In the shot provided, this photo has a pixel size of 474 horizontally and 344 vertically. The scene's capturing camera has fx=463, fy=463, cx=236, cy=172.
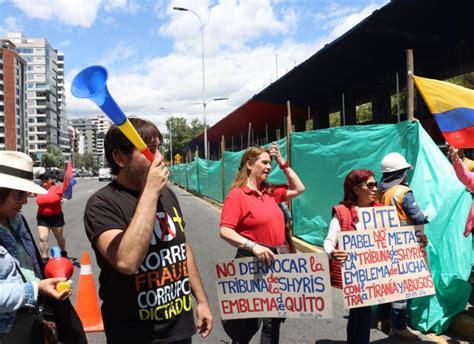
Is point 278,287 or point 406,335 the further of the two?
point 406,335

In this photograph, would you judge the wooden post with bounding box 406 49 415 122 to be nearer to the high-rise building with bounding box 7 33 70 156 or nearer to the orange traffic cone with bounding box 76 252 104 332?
the orange traffic cone with bounding box 76 252 104 332

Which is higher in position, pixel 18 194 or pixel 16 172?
pixel 16 172

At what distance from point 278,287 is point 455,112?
2.43 metres

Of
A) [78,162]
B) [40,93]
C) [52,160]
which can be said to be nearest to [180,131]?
[52,160]

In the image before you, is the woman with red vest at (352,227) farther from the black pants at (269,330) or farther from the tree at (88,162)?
the tree at (88,162)

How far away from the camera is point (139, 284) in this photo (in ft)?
6.82

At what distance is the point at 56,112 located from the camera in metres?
143

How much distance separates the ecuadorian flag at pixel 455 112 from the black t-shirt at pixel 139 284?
3.19 metres

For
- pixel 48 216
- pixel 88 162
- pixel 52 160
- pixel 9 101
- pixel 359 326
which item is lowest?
pixel 359 326

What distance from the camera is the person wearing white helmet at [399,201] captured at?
399cm

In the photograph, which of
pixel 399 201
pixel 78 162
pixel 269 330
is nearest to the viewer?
pixel 269 330

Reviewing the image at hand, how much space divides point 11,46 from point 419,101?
11977 cm

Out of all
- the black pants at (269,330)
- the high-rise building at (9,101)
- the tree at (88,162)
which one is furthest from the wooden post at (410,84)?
the tree at (88,162)

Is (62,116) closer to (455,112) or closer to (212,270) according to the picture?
(212,270)
